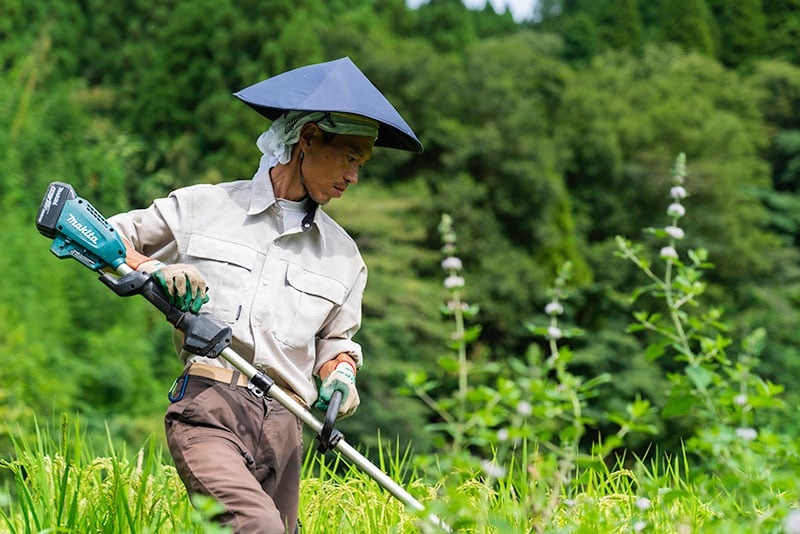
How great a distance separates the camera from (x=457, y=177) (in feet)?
98.8

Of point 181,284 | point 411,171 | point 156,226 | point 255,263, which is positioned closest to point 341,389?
point 255,263

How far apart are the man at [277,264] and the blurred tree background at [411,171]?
12121mm

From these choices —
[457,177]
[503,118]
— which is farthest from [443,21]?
[457,177]

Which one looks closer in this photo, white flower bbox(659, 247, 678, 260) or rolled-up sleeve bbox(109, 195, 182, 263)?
rolled-up sleeve bbox(109, 195, 182, 263)

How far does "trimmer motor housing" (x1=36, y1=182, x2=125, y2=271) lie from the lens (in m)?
2.79

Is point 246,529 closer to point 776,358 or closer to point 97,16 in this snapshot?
point 776,358

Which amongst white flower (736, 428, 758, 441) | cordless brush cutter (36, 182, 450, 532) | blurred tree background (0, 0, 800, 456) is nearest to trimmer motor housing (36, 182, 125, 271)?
cordless brush cutter (36, 182, 450, 532)

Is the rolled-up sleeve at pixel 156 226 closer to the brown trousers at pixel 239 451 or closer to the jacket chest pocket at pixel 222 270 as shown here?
the jacket chest pocket at pixel 222 270

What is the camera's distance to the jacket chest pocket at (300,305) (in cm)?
301

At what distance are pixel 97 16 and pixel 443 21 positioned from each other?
12.3 meters

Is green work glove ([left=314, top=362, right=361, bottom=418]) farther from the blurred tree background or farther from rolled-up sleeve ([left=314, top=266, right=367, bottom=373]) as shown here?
the blurred tree background

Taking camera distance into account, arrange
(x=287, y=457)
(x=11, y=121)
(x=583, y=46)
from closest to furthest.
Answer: (x=287, y=457)
(x=11, y=121)
(x=583, y=46)

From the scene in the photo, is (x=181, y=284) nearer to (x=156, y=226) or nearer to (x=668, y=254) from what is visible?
(x=156, y=226)

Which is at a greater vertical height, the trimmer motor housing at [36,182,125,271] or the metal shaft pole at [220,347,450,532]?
the trimmer motor housing at [36,182,125,271]
